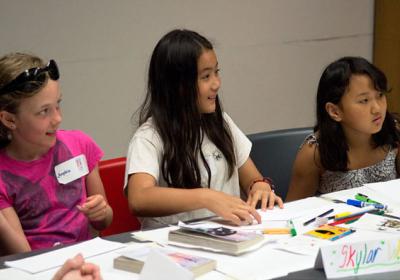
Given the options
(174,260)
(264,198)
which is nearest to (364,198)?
(264,198)

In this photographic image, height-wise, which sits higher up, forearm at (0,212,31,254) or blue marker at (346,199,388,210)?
blue marker at (346,199,388,210)

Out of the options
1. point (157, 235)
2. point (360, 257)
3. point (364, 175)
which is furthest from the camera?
point (364, 175)

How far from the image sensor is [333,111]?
242 cm

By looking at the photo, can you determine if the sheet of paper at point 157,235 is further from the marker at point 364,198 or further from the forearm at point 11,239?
the marker at point 364,198

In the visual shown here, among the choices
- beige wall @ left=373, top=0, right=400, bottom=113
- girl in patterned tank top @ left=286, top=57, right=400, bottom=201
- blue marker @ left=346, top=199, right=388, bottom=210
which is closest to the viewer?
blue marker @ left=346, top=199, right=388, bottom=210

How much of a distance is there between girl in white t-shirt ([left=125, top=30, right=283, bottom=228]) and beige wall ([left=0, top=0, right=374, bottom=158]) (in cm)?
103

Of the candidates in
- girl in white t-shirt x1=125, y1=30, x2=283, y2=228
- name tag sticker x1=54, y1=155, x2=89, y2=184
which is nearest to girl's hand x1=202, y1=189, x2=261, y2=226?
girl in white t-shirt x1=125, y1=30, x2=283, y2=228

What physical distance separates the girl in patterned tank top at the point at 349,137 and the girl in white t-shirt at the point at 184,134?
10.2 inches

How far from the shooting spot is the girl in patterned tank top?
2330 millimetres

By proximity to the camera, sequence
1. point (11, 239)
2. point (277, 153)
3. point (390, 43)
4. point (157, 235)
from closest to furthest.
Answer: point (157, 235), point (11, 239), point (277, 153), point (390, 43)

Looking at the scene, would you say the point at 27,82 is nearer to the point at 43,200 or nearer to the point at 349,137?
the point at 43,200

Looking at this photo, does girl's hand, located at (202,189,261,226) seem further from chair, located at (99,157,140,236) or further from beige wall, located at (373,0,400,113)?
beige wall, located at (373,0,400,113)

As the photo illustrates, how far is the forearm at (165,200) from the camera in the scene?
188cm

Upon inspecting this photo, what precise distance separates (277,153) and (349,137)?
0.94 ft
